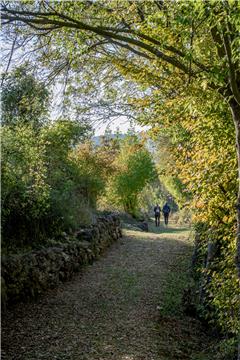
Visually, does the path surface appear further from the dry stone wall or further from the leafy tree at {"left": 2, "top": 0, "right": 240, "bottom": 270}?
the leafy tree at {"left": 2, "top": 0, "right": 240, "bottom": 270}

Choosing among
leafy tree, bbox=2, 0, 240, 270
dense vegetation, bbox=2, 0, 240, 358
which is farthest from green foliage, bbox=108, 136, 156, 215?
leafy tree, bbox=2, 0, 240, 270

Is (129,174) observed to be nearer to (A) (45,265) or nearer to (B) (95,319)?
(A) (45,265)

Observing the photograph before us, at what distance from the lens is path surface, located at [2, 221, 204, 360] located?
545cm

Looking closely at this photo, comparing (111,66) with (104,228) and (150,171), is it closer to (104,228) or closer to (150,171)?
(104,228)

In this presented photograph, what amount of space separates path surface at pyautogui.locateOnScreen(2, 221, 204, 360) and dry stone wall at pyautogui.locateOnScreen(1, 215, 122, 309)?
0.75 ft

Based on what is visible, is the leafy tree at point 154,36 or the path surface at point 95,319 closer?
the leafy tree at point 154,36

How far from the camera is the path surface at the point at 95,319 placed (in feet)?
17.9

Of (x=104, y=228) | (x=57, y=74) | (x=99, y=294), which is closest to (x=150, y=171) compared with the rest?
(x=104, y=228)

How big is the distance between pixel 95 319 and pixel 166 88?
14.4 feet

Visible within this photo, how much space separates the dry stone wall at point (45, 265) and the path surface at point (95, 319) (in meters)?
0.23

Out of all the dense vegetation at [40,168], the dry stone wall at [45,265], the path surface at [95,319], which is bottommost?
the path surface at [95,319]

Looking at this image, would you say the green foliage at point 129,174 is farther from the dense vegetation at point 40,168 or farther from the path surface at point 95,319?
the path surface at point 95,319

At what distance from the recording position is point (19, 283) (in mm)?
7133

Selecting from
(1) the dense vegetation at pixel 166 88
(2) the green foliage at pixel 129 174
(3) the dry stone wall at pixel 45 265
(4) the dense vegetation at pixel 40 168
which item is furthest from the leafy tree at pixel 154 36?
(2) the green foliage at pixel 129 174
